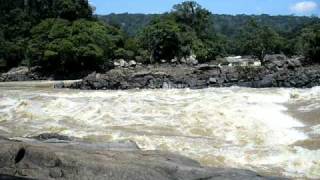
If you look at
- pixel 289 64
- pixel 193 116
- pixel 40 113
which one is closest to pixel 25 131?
pixel 40 113

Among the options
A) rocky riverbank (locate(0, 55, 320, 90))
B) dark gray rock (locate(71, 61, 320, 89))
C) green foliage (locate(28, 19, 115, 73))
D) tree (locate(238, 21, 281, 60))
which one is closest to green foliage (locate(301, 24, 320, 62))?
rocky riverbank (locate(0, 55, 320, 90))

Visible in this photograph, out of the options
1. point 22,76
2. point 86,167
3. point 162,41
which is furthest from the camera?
point 162,41

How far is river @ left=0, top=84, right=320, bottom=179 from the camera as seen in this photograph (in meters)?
15.5

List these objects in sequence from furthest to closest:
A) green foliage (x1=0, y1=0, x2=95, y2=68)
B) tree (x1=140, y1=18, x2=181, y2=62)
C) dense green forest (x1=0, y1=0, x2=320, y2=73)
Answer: green foliage (x1=0, y1=0, x2=95, y2=68) < tree (x1=140, y1=18, x2=181, y2=62) < dense green forest (x1=0, y1=0, x2=320, y2=73)

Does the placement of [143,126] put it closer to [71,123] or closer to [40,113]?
[71,123]

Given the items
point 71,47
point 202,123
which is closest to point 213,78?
point 202,123

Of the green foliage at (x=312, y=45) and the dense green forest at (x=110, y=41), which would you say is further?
the dense green forest at (x=110, y=41)

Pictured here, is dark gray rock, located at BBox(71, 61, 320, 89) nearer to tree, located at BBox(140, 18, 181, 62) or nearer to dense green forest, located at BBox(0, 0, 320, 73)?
dense green forest, located at BBox(0, 0, 320, 73)

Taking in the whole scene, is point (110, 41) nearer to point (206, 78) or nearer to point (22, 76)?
point (22, 76)

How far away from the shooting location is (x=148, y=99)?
25516 millimetres

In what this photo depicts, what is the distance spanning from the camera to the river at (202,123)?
1552 centimetres

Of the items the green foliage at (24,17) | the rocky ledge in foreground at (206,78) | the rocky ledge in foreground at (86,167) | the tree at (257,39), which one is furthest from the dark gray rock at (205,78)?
the rocky ledge in foreground at (86,167)

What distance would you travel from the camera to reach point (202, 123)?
21.0 metres

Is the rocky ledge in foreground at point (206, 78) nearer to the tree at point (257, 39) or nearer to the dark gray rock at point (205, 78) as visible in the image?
the dark gray rock at point (205, 78)
